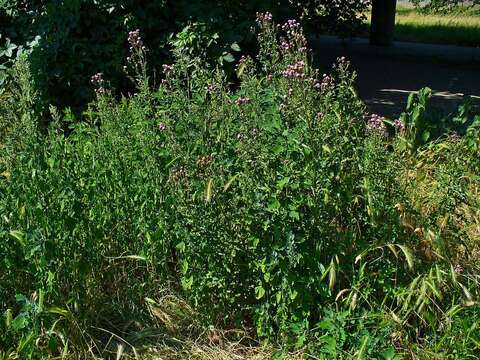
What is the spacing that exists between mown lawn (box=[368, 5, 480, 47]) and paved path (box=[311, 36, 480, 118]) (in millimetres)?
960

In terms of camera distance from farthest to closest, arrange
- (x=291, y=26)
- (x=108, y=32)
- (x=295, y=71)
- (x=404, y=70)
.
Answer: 1. (x=404, y=70)
2. (x=108, y=32)
3. (x=291, y=26)
4. (x=295, y=71)

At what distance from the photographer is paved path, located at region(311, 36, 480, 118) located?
9125 millimetres

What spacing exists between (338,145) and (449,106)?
5208 mm

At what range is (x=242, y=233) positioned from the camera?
3514 millimetres

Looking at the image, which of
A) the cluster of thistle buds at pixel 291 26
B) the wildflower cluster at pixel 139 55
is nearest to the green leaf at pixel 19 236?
the wildflower cluster at pixel 139 55

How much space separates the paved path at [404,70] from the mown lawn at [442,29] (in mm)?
960

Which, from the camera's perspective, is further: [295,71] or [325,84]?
[325,84]

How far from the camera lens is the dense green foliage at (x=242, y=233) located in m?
3.40

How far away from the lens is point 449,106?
8516mm

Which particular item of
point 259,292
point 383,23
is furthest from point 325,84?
point 383,23

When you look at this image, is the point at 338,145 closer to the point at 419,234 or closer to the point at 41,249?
the point at 419,234

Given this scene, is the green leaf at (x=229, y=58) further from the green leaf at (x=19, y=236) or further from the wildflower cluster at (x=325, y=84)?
the green leaf at (x=19, y=236)

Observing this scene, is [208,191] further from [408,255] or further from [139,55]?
[139,55]

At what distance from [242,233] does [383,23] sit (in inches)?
455
